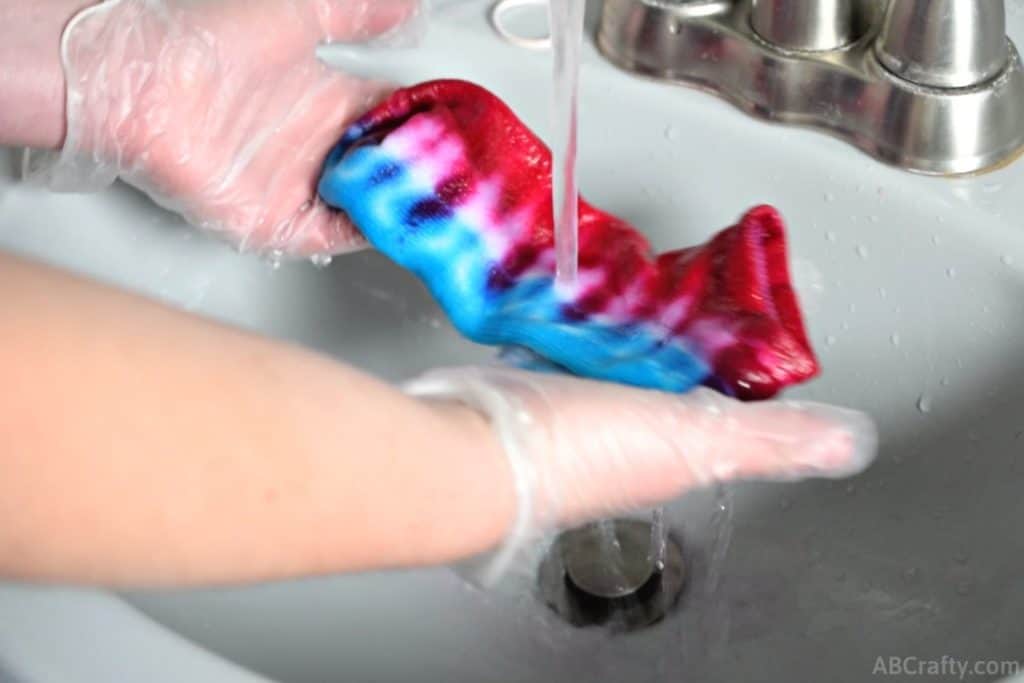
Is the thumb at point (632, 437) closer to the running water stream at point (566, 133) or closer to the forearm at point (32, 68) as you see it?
the running water stream at point (566, 133)

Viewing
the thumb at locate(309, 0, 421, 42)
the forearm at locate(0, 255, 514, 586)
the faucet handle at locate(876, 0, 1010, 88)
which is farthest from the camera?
the thumb at locate(309, 0, 421, 42)

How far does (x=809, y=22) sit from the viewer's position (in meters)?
0.55

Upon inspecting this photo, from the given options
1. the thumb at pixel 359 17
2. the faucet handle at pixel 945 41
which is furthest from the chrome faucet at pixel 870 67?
the thumb at pixel 359 17

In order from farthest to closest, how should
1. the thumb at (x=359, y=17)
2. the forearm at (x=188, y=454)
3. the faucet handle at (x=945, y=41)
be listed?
the thumb at (x=359, y=17) < the faucet handle at (x=945, y=41) < the forearm at (x=188, y=454)

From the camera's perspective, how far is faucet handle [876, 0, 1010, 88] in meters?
0.51

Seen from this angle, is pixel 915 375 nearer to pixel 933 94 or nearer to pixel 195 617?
pixel 933 94

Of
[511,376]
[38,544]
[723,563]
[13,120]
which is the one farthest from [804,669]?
[13,120]

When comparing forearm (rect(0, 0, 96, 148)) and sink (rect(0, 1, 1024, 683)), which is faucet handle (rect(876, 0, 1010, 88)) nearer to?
sink (rect(0, 1, 1024, 683))

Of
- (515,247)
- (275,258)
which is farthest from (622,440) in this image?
(275,258)

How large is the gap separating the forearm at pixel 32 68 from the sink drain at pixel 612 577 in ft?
1.03

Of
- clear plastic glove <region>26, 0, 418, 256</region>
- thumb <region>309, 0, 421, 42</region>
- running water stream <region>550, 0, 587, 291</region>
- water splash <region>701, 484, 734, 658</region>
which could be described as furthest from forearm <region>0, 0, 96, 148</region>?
water splash <region>701, 484, 734, 658</region>

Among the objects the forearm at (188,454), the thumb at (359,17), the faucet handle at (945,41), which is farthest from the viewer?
the thumb at (359,17)

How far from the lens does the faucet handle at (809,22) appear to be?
1.79ft

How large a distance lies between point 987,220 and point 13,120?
438mm
